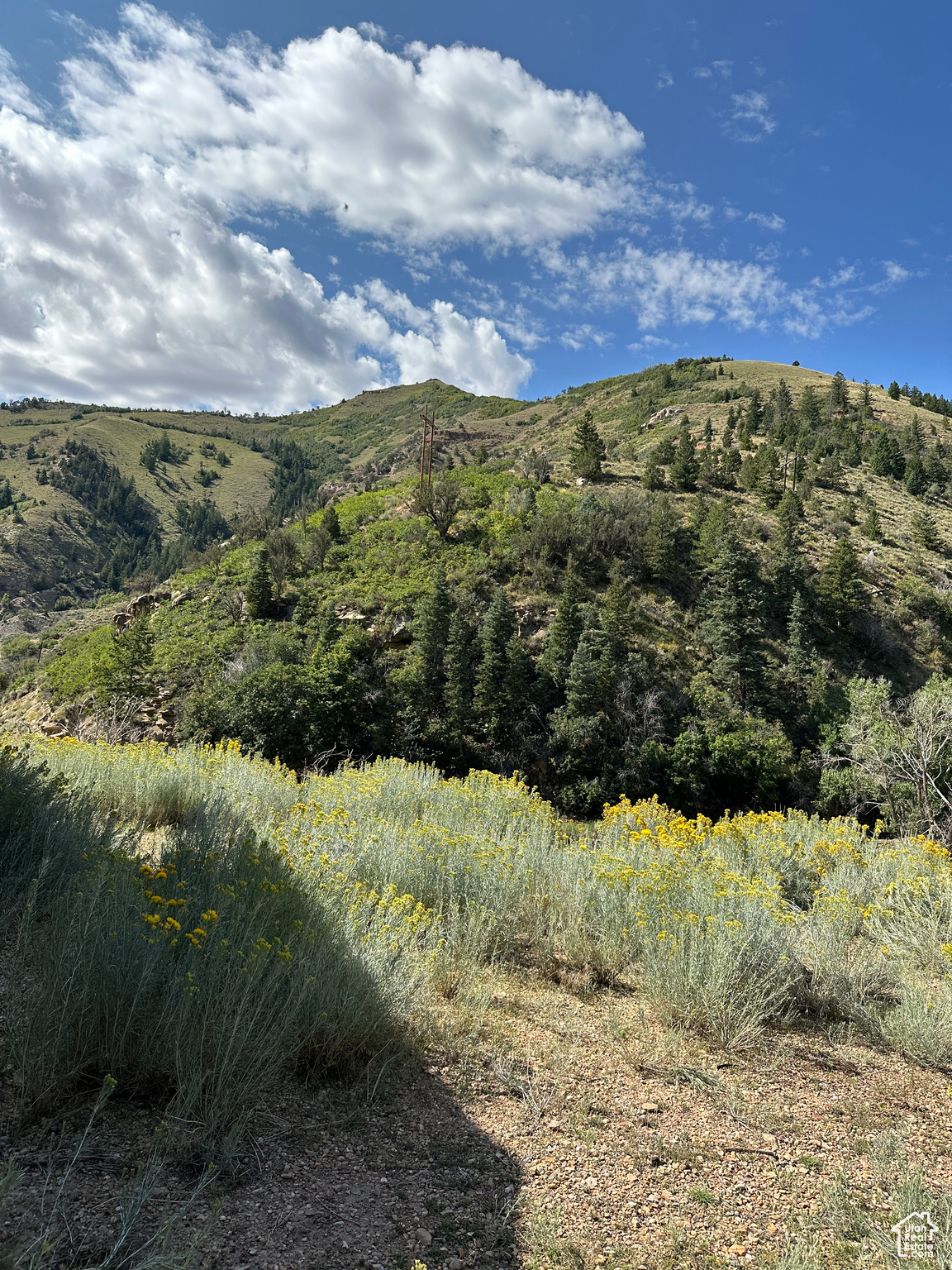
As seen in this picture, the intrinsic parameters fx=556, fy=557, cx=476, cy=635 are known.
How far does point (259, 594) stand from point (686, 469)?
22.2 meters

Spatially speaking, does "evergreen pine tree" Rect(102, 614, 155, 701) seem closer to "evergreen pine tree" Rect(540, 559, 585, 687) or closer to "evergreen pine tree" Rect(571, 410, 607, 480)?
"evergreen pine tree" Rect(540, 559, 585, 687)

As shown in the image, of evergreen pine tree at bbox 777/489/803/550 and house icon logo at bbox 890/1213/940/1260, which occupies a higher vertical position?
evergreen pine tree at bbox 777/489/803/550

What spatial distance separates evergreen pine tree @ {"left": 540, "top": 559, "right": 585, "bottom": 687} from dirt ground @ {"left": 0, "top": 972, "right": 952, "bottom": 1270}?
14465mm

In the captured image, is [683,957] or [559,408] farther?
[559,408]

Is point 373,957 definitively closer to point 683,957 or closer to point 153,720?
point 683,957

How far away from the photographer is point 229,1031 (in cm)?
223

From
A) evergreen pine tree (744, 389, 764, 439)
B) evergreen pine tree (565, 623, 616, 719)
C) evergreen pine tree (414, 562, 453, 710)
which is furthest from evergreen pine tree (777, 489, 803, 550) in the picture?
evergreen pine tree (414, 562, 453, 710)

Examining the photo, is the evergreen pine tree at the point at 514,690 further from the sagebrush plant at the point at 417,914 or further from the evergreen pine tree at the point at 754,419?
the evergreen pine tree at the point at 754,419

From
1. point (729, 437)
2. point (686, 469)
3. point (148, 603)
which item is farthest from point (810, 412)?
point (148, 603)

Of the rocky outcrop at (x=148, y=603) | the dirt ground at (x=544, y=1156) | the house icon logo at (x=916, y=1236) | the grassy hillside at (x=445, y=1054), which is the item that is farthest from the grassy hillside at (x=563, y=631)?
the house icon logo at (x=916, y=1236)

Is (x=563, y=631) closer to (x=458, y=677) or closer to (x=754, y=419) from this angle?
(x=458, y=677)

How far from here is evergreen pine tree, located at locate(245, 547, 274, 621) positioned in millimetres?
20844

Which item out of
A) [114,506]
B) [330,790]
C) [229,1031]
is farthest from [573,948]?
[114,506]

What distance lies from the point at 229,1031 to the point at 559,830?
4.98 metres
